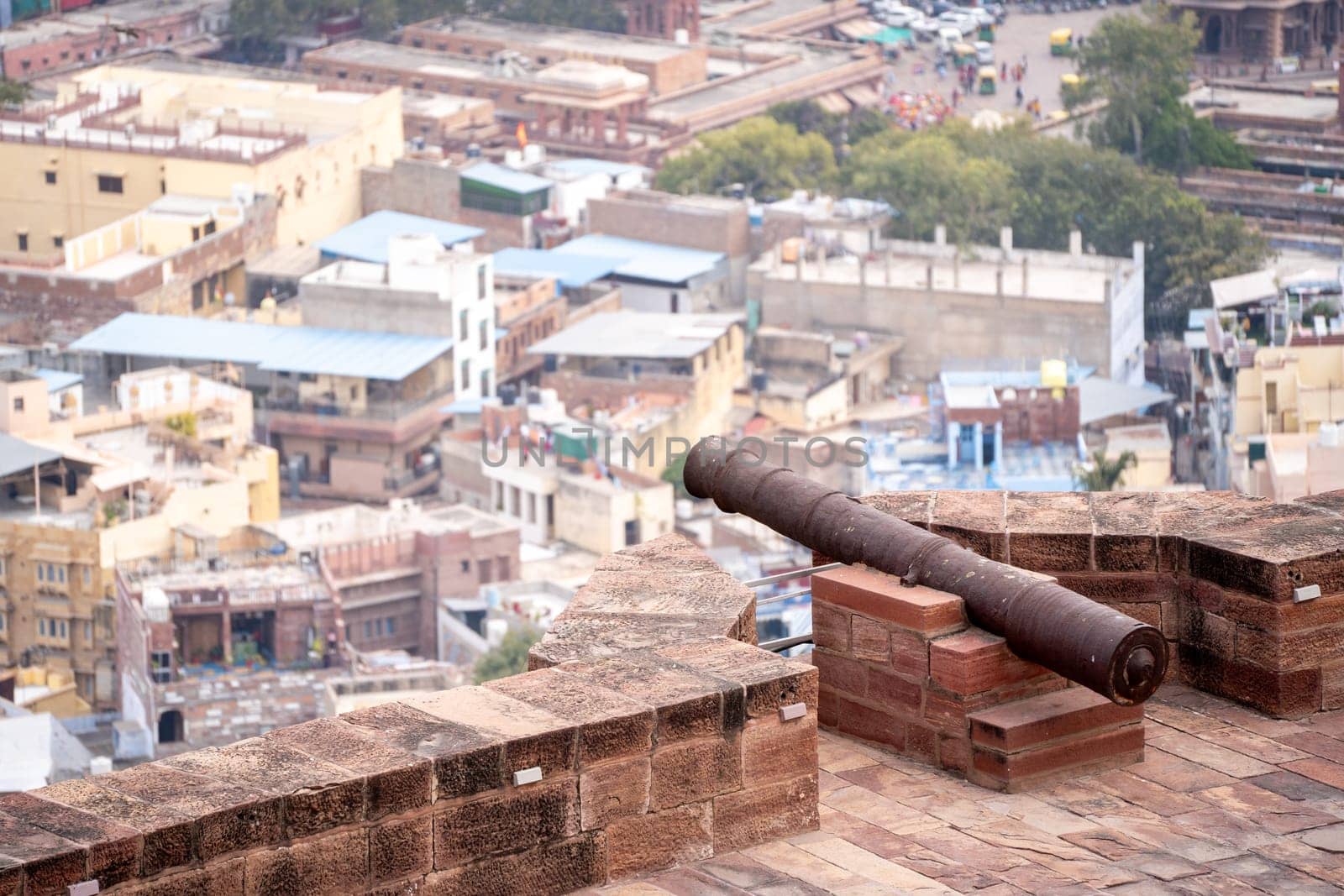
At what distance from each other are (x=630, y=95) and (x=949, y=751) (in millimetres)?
62957

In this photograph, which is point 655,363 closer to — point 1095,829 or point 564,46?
point 564,46

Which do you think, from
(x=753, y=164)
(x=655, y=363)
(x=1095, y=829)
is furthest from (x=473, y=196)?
(x=1095, y=829)

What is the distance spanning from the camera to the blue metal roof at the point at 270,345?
50.3 m

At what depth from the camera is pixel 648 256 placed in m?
58.2

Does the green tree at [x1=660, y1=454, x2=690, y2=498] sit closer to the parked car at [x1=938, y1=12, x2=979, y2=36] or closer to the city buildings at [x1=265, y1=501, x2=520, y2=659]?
the city buildings at [x1=265, y1=501, x2=520, y2=659]

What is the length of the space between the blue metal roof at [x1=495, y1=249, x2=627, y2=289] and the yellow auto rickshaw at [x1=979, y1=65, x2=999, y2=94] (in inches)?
922

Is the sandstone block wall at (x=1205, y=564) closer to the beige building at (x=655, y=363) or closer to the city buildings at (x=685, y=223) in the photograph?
the beige building at (x=655, y=363)

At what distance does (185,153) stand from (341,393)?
11396 mm

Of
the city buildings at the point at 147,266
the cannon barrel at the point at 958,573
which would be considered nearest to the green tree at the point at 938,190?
the city buildings at the point at 147,266

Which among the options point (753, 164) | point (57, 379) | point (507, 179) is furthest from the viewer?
point (753, 164)

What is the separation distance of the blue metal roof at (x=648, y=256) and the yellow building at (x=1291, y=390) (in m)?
16.1

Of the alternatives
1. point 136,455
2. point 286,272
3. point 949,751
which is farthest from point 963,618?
point 286,272

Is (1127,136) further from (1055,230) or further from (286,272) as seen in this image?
(286,272)

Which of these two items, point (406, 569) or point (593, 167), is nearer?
point (406, 569)
